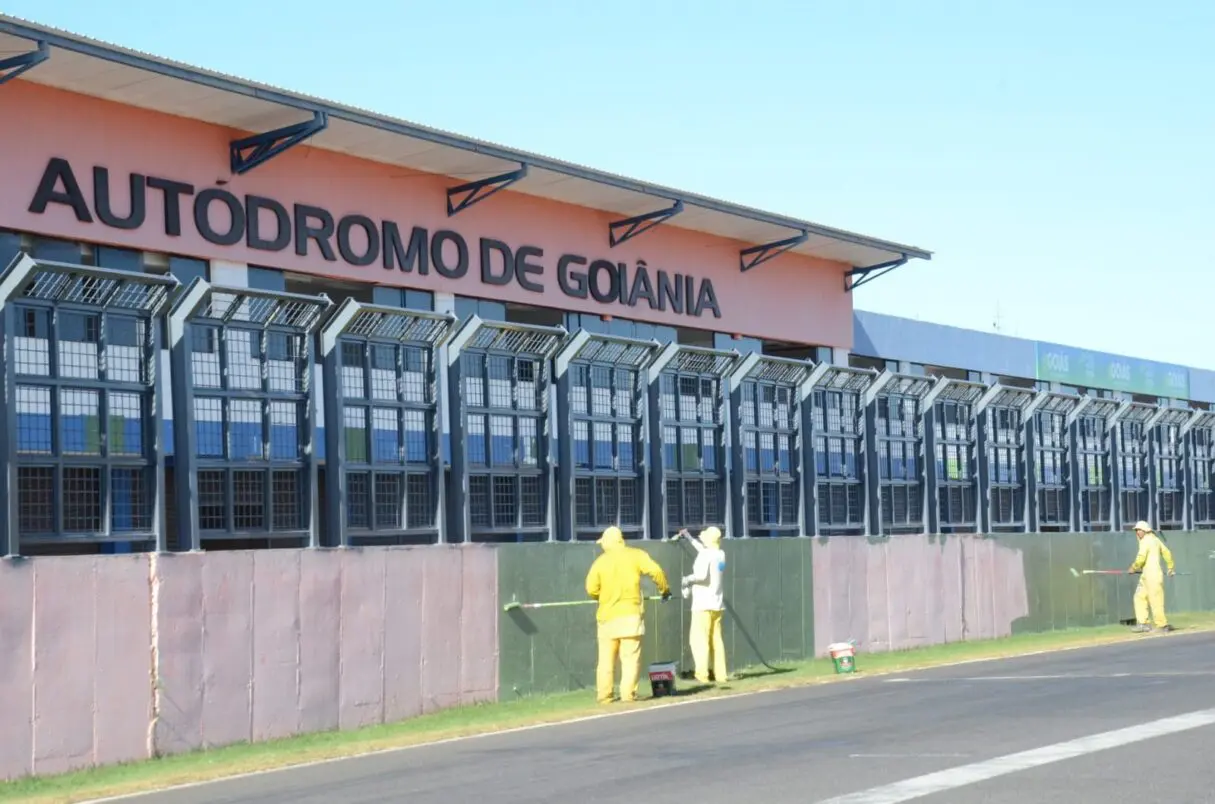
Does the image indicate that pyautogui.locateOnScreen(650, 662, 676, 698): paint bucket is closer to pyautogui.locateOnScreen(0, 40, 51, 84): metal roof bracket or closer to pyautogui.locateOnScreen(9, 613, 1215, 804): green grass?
pyautogui.locateOnScreen(9, 613, 1215, 804): green grass

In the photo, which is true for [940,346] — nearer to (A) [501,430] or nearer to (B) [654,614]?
(B) [654,614]

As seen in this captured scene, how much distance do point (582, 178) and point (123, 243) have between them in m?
6.73

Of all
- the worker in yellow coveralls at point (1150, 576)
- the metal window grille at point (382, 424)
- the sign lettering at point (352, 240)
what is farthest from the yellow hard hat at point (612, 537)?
the worker in yellow coveralls at point (1150, 576)

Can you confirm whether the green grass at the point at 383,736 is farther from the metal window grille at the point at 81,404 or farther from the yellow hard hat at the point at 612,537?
the metal window grille at the point at 81,404

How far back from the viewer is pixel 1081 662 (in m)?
19.7

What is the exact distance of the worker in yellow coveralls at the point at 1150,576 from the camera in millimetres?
26953

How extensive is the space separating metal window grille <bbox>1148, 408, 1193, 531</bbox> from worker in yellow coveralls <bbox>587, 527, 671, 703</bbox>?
1923cm

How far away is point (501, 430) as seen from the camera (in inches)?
711

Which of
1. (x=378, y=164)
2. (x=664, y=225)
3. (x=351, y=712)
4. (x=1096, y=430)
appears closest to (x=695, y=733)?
(x=351, y=712)

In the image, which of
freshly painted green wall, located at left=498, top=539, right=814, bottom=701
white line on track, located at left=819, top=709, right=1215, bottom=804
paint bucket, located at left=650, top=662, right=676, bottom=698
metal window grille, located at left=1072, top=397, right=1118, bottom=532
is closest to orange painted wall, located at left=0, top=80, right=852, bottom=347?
metal window grille, located at left=1072, top=397, right=1118, bottom=532

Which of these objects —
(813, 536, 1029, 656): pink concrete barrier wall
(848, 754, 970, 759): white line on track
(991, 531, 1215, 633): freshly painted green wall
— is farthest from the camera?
(991, 531, 1215, 633): freshly painted green wall

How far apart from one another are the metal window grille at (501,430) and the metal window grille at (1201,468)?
67.9 ft

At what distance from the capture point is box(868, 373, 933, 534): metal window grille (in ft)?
80.7

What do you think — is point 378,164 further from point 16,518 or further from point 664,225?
point 16,518
